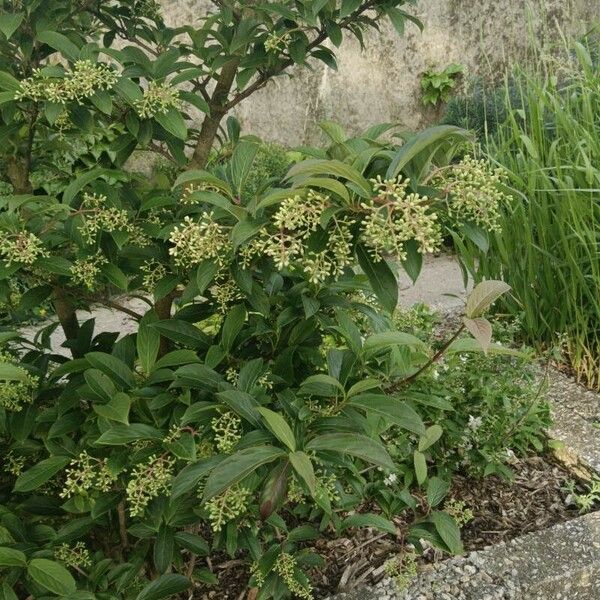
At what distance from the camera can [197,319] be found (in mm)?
1370

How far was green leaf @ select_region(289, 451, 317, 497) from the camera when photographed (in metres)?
0.84

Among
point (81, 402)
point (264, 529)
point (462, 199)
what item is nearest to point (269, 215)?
point (462, 199)

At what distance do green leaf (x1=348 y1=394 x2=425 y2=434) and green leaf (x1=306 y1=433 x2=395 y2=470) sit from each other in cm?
9

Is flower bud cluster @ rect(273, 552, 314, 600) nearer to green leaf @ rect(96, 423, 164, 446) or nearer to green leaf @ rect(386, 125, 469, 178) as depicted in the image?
green leaf @ rect(96, 423, 164, 446)

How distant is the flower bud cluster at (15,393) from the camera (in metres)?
1.34

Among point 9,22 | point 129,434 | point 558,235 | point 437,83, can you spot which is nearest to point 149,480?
point 129,434

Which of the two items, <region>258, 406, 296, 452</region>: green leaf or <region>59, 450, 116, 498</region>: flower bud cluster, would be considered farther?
<region>59, 450, 116, 498</region>: flower bud cluster

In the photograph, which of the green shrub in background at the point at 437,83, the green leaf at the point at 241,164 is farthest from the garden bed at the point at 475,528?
the green shrub in background at the point at 437,83

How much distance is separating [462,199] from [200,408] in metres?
0.53

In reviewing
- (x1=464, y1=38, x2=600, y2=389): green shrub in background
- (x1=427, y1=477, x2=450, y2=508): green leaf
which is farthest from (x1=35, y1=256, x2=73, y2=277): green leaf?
(x1=464, y1=38, x2=600, y2=389): green shrub in background

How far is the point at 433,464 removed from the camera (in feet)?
7.27

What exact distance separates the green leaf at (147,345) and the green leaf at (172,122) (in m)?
0.35

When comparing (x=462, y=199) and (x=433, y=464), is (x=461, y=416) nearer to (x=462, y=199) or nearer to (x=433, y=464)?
(x=433, y=464)

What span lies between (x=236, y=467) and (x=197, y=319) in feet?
1.76
